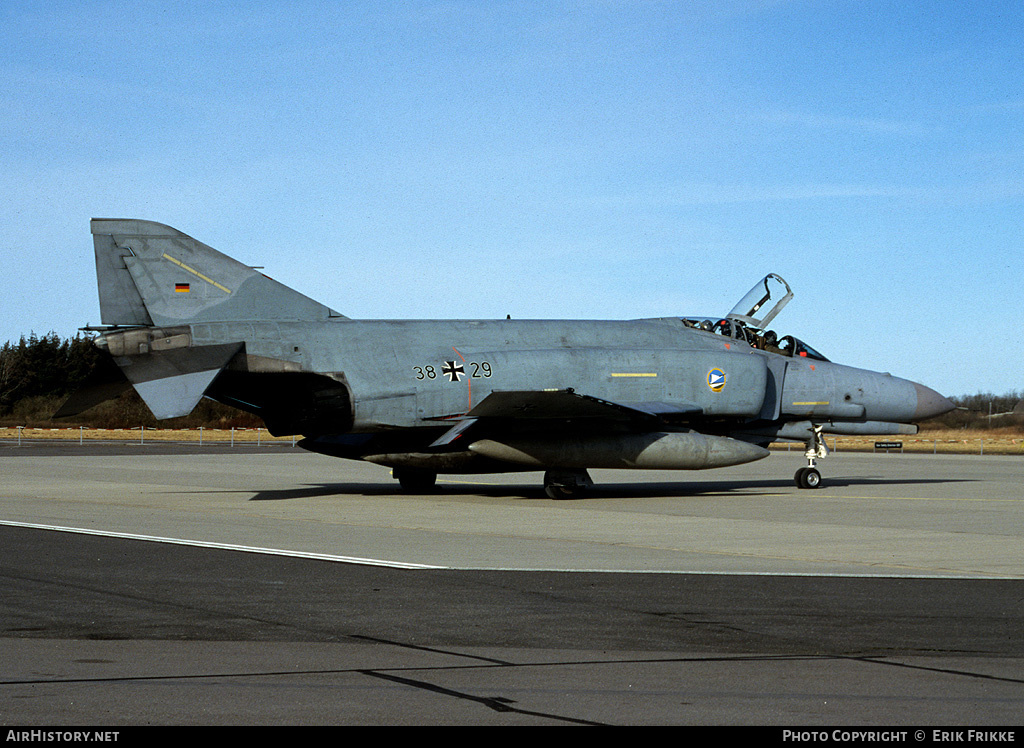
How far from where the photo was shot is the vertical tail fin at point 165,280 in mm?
18406

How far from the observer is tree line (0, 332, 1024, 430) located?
241 ft

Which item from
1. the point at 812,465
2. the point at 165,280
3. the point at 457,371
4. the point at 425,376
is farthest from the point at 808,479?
the point at 165,280

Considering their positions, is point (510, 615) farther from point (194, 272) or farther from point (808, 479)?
point (808, 479)

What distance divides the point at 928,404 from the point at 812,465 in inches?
118

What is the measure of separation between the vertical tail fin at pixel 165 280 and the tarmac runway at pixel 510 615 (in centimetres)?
326

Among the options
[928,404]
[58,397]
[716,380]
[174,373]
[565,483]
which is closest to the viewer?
[174,373]

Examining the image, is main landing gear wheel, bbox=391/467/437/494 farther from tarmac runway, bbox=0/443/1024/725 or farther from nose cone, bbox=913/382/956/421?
nose cone, bbox=913/382/956/421

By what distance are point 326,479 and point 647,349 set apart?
384 inches

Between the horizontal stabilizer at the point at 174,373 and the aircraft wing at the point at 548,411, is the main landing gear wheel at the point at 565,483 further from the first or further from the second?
the horizontal stabilizer at the point at 174,373

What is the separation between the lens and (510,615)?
8.09 m

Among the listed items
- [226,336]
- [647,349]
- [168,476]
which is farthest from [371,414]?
[168,476]

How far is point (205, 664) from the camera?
6.26 metres

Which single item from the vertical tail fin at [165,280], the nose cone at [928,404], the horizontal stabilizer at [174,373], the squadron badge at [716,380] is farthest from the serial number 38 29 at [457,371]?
the nose cone at [928,404]

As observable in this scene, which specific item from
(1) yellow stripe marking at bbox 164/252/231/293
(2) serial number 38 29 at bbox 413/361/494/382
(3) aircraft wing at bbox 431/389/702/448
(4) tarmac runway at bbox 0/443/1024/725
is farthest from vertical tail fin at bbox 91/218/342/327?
(3) aircraft wing at bbox 431/389/702/448
